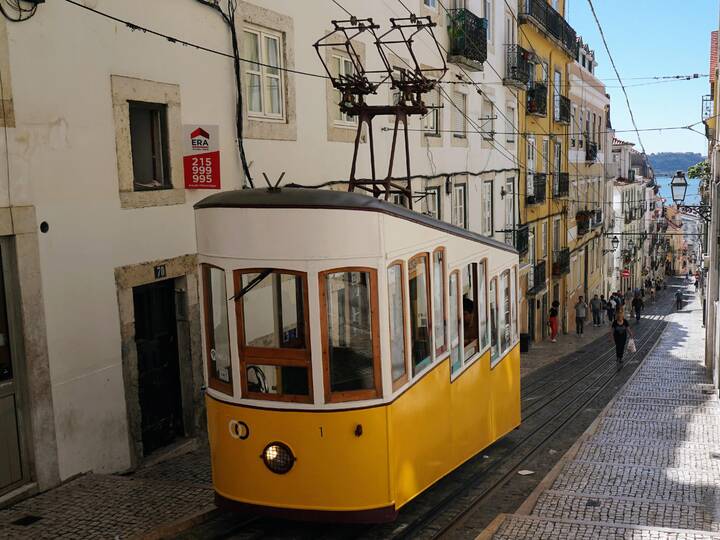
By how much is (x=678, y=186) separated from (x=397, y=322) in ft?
51.6

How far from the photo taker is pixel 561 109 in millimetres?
30031

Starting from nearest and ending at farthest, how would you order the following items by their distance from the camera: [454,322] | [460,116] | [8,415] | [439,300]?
1. [439,300]
2. [8,415]
3. [454,322]
4. [460,116]

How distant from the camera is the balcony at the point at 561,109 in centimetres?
2978

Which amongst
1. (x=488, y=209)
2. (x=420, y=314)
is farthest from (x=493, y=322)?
(x=488, y=209)

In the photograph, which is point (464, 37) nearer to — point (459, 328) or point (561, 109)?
point (561, 109)

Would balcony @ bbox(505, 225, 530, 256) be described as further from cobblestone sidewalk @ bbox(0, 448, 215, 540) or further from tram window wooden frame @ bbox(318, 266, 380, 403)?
tram window wooden frame @ bbox(318, 266, 380, 403)

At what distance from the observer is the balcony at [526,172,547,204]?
84.7ft

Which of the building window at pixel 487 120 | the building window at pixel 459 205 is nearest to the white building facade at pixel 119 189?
the building window at pixel 459 205

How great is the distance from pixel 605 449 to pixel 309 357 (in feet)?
18.0

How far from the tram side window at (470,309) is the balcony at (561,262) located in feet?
70.2

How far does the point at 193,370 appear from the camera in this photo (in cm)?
947

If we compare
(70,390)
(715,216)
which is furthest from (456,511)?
(715,216)

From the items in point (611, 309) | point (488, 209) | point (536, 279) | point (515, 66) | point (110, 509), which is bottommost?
point (611, 309)

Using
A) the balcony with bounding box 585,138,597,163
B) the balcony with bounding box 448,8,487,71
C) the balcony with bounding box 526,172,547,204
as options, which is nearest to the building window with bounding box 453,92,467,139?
the balcony with bounding box 448,8,487,71
